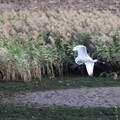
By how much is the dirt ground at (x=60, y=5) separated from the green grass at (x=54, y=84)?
20.8ft

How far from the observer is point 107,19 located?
14.4 metres

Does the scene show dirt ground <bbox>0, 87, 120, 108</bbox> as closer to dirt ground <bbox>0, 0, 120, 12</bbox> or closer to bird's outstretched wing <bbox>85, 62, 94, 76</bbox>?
bird's outstretched wing <bbox>85, 62, 94, 76</bbox>

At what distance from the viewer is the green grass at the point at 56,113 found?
848 cm

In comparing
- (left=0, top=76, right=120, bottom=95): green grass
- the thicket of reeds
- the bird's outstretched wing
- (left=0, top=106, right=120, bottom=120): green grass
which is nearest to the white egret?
the bird's outstretched wing

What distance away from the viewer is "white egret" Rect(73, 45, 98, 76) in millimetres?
11609

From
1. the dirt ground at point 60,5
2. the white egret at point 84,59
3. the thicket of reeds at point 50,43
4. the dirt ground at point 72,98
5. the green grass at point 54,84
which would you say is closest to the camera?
the dirt ground at point 72,98

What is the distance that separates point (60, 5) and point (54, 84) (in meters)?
7.88

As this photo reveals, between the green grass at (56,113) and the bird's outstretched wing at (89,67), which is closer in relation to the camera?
the green grass at (56,113)

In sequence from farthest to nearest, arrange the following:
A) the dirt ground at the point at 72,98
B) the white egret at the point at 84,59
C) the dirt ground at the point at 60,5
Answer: the dirt ground at the point at 60,5 < the white egret at the point at 84,59 < the dirt ground at the point at 72,98

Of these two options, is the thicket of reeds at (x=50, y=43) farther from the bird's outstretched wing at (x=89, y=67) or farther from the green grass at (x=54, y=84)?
the bird's outstretched wing at (x=89, y=67)

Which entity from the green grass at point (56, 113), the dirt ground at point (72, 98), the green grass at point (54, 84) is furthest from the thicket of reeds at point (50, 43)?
the green grass at point (56, 113)

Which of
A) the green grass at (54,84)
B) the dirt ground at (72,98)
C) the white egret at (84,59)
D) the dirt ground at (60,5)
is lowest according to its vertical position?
the green grass at (54,84)

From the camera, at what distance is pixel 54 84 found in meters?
11.1

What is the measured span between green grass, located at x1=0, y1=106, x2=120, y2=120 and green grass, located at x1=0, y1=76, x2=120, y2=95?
136 cm
